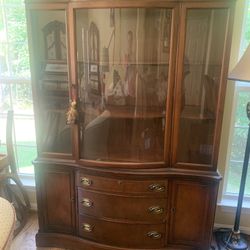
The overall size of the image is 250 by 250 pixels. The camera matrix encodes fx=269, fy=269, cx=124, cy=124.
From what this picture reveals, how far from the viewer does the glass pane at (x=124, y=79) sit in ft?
5.34

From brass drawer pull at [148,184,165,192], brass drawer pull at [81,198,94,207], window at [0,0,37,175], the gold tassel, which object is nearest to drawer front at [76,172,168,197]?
brass drawer pull at [148,184,165,192]

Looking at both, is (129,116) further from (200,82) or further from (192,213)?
(192,213)

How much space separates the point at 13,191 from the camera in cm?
235

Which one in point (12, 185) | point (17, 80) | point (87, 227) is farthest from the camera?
point (12, 185)

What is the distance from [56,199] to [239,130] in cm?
146

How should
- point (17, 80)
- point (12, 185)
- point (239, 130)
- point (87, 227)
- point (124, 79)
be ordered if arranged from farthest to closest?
point (12, 185)
point (17, 80)
point (239, 130)
point (87, 227)
point (124, 79)

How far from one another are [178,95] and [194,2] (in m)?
0.51

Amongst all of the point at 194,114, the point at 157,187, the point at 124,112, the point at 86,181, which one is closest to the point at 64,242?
the point at 86,181

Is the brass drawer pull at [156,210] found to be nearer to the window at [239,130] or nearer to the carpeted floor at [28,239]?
the carpeted floor at [28,239]

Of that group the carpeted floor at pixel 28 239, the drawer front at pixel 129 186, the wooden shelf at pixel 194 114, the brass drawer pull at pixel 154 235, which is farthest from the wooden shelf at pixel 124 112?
the carpeted floor at pixel 28 239

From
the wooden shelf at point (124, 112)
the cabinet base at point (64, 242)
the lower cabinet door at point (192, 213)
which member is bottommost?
the cabinet base at point (64, 242)

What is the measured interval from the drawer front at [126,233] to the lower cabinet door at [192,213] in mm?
99

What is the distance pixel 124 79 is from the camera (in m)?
1.77

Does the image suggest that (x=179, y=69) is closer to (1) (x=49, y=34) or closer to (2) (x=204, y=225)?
(1) (x=49, y=34)
